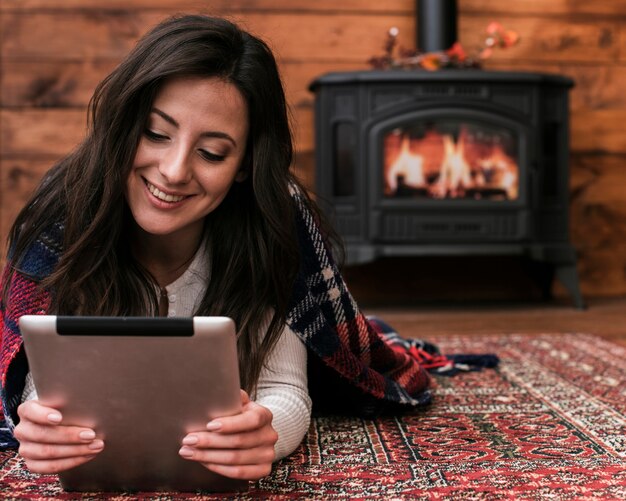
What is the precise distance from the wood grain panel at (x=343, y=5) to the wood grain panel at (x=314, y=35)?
0.03 m

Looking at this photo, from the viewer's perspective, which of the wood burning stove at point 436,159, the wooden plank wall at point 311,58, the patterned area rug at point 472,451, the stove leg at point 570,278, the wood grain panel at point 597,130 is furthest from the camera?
the wood grain panel at point 597,130

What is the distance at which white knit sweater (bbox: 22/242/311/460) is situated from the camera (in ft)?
3.72

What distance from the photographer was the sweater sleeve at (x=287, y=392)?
1.13m

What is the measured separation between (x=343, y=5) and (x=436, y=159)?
728 mm

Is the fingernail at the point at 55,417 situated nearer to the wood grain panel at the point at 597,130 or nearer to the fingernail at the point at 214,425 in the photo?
the fingernail at the point at 214,425

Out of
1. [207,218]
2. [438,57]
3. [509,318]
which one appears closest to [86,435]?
[207,218]

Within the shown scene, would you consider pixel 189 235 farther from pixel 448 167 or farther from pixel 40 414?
pixel 448 167

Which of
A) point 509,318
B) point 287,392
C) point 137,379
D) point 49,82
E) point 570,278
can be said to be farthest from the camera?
point 49,82

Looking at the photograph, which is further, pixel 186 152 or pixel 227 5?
pixel 227 5

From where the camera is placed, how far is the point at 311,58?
3131 mm

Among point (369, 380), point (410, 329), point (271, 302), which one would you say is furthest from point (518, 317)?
point (271, 302)

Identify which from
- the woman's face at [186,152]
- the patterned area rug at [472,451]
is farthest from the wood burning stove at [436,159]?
the woman's face at [186,152]

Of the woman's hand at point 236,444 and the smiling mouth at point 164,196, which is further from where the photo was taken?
the smiling mouth at point 164,196

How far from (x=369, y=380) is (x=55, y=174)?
58 cm
